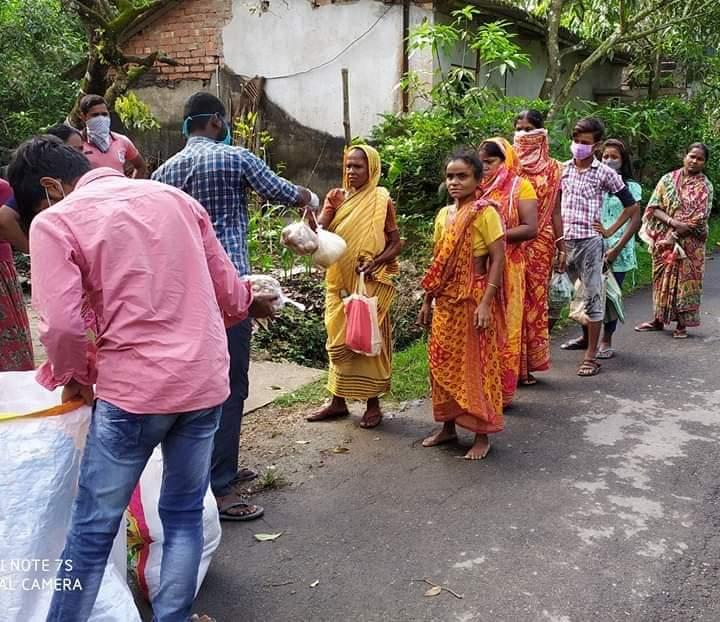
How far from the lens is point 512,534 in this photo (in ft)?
11.3

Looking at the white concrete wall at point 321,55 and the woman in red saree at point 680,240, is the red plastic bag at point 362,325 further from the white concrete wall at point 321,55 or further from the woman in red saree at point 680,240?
the white concrete wall at point 321,55

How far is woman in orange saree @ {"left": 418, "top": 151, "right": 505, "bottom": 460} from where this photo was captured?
4090 mm

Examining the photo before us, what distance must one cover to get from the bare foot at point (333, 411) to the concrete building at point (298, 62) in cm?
649

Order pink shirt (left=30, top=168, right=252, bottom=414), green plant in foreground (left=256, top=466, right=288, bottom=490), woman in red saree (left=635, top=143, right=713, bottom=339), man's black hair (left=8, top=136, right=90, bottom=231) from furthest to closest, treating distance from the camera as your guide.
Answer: woman in red saree (left=635, top=143, right=713, bottom=339)
green plant in foreground (left=256, top=466, right=288, bottom=490)
man's black hair (left=8, top=136, right=90, bottom=231)
pink shirt (left=30, top=168, right=252, bottom=414)

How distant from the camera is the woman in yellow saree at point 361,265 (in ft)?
15.2

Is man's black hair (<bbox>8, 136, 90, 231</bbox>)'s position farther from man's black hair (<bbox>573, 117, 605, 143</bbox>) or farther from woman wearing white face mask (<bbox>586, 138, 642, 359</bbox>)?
woman wearing white face mask (<bbox>586, 138, 642, 359</bbox>)

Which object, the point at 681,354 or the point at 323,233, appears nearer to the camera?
the point at 323,233

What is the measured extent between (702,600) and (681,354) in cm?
386

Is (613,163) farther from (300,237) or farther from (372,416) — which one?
(300,237)

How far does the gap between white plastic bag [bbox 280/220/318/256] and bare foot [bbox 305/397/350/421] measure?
145 cm

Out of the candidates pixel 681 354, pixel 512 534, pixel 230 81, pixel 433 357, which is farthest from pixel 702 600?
pixel 230 81

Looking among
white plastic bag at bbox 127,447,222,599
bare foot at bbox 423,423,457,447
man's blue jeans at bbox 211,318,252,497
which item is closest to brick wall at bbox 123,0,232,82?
bare foot at bbox 423,423,457,447

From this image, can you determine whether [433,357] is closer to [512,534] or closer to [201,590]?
[512,534]

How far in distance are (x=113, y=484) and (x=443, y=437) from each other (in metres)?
2.58
